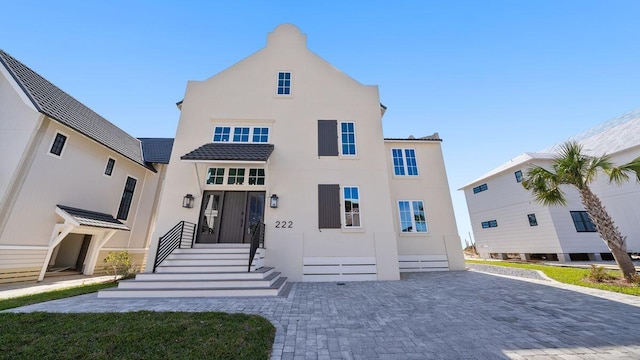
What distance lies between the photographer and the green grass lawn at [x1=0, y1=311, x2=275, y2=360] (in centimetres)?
276

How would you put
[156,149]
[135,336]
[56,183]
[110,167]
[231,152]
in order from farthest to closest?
[156,149], [110,167], [56,183], [231,152], [135,336]

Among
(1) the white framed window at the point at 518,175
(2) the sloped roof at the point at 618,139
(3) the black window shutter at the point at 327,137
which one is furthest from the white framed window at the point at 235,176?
(2) the sloped roof at the point at 618,139

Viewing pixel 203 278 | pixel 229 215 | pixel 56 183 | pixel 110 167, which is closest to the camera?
pixel 203 278

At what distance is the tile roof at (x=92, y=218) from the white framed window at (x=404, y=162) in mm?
14661

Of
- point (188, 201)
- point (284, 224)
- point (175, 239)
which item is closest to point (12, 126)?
point (188, 201)

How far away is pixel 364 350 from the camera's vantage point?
2.94 meters

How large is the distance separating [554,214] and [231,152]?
20263mm

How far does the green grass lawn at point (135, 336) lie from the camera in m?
2.76

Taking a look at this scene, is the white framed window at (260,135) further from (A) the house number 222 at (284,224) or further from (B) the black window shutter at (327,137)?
(A) the house number 222 at (284,224)

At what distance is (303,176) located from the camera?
9047mm

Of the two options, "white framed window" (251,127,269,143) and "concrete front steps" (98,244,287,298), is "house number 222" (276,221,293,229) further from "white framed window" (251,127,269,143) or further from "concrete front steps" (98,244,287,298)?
"white framed window" (251,127,269,143)

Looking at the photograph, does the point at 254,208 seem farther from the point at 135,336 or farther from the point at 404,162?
the point at 404,162

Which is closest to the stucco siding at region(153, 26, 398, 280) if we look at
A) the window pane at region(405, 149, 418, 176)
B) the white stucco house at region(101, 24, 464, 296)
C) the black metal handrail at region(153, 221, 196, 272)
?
the white stucco house at region(101, 24, 464, 296)

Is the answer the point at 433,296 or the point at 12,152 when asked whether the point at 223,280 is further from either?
the point at 12,152
